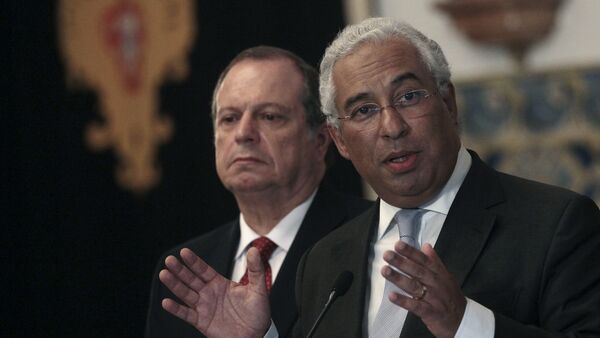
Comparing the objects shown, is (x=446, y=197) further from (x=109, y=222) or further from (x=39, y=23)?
(x=39, y=23)

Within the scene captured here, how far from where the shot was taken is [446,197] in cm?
283

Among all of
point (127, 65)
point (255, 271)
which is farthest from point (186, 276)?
point (127, 65)

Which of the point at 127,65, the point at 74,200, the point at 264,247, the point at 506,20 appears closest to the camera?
the point at 264,247

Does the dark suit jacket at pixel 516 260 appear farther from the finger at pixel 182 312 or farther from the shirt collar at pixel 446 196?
the finger at pixel 182 312

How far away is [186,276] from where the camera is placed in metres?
2.90

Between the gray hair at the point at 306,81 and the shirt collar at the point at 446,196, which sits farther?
the gray hair at the point at 306,81

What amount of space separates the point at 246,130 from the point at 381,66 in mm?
1077

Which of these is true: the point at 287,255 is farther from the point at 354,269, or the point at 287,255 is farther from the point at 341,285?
the point at 341,285

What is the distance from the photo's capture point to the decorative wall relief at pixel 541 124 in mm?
5574

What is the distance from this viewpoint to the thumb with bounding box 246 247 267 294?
2.87 meters

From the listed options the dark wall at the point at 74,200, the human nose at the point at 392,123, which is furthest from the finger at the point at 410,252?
the dark wall at the point at 74,200

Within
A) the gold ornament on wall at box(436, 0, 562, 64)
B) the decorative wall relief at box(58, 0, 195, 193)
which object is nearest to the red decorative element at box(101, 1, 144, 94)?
the decorative wall relief at box(58, 0, 195, 193)

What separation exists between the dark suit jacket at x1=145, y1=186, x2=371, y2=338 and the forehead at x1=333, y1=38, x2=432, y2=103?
2.94 ft

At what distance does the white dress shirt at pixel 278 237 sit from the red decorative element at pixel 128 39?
3059 millimetres
